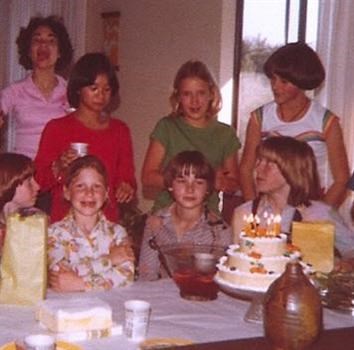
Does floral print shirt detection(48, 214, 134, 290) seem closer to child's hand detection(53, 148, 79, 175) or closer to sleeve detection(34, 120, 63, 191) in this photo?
child's hand detection(53, 148, 79, 175)

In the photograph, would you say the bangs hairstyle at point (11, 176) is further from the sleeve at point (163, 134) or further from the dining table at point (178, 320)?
the dining table at point (178, 320)

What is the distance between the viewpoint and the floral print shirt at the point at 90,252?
256 centimetres

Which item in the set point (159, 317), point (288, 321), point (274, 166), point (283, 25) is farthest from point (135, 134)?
point (288, 321)

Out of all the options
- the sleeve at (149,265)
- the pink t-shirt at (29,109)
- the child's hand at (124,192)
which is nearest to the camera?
the sleeve at (149,265)

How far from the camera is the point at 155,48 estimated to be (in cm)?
554

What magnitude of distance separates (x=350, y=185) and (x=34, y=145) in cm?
157

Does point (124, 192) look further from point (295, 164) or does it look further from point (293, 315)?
point (293, 315)

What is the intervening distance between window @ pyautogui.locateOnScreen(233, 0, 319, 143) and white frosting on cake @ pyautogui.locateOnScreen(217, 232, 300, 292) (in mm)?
2666

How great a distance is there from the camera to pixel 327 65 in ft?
14.8

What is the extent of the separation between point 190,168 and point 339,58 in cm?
161

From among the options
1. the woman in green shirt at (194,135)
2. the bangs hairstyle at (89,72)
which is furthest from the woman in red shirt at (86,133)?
the woman in green shirt at (194,135)

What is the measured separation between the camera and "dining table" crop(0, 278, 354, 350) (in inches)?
78.8

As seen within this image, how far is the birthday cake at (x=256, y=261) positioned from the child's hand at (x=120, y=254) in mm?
378

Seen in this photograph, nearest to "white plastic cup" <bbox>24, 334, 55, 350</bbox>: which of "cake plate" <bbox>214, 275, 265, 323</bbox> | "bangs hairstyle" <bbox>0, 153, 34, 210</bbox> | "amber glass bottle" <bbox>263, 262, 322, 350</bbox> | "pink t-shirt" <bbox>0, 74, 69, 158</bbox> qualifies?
"amber glass bottle" <bbox>263, 262, 322, 350</bbox>
